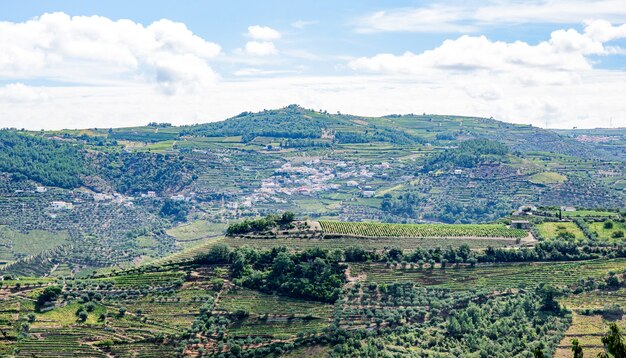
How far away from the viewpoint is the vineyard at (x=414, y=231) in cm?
11081

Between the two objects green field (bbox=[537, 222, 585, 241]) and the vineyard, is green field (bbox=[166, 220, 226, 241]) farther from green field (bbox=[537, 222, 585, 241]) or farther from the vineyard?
green field (bbox=[537, 222, 585, 241])

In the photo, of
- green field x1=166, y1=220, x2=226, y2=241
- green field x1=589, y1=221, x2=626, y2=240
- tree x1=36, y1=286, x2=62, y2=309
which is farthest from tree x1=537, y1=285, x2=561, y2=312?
green field x1=166, y1=220, x2=226, y2=241

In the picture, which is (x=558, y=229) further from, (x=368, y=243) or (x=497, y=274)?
(x=368, y=243)

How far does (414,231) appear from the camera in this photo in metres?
114

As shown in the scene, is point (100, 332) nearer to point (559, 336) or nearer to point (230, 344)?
point (230, 344)

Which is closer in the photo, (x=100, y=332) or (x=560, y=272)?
(x=100, y=332)

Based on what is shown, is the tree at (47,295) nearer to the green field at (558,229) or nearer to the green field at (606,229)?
the green field at (558,229)

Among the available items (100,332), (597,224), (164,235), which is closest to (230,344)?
(100,332)

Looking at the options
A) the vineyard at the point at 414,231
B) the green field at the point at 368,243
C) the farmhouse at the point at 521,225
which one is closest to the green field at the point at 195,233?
the vineyard at the point at 414,231

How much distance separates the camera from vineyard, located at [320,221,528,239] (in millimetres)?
110812

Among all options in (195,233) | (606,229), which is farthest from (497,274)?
(195,233)

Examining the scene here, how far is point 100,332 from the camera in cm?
8694

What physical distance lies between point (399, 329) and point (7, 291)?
47234 millimetres

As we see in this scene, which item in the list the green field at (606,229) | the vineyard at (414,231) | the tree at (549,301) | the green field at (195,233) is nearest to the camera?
the tree at (549,301)
